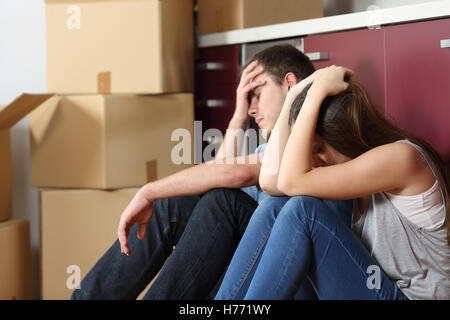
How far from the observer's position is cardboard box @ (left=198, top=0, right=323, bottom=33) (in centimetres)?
193

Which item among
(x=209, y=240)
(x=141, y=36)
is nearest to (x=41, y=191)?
(x=141, y=36)

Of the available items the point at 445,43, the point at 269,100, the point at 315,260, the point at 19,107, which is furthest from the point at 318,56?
the point at 19,107

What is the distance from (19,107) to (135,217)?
0.69 metres

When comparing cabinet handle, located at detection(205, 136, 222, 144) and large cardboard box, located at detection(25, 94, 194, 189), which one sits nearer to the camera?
large cardboard box, located at detection(25, 94, 194, 189)

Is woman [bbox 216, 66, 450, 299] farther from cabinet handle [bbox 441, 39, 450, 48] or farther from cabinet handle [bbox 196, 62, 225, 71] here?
cabinet handle [bbox 196, 62, 225, 71]

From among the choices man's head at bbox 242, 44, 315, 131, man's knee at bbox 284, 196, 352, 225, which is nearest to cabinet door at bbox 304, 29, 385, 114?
man's head at bbox 242, 44, 315, 131

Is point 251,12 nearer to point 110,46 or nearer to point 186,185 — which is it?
point 110,46

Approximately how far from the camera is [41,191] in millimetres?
1919

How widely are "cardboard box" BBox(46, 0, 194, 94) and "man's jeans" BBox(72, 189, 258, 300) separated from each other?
0.57m

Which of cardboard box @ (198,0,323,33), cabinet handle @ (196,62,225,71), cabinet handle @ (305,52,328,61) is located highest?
cardboard box @ (198,0,323,33)

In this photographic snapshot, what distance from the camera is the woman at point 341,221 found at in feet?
3.46

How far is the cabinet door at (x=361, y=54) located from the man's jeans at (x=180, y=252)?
0.47 metres

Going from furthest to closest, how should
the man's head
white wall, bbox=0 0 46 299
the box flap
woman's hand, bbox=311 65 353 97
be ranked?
white wall, bbox=0 0 46 299 → the box flap → the man's head → woman's hand, bbox=311 65 353 97
